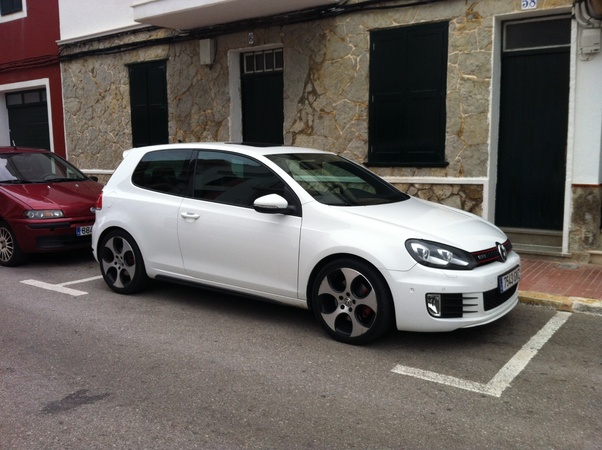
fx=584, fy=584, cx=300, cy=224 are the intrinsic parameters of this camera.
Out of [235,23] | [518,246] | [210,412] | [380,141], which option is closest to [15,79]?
[235,23]

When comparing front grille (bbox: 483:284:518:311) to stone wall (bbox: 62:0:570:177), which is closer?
front grille (bbox: 483:284:518:311)

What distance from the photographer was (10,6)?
50.5ft

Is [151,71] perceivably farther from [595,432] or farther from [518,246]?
[595,432]

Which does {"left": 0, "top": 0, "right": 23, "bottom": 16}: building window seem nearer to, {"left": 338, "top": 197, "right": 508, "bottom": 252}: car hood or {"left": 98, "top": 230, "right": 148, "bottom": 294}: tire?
{"left": 98, "top": 230, "right": 148, "bottom": 294}: tire

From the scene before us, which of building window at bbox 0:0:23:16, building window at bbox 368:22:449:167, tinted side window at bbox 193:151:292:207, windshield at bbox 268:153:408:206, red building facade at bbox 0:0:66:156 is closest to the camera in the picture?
windshield at bbox 268:153:408:206

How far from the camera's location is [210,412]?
3.72 metres

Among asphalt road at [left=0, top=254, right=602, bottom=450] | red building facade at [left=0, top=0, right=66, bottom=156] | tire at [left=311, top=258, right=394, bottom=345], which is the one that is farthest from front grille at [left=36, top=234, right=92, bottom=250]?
red building facade at [left=0, top=0, right=66, bottom=156]

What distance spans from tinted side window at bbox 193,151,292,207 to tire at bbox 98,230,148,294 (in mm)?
1075

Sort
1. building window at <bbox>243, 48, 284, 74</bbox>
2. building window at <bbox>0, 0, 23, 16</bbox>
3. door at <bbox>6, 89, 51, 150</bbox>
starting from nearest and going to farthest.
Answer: building window at <bbox>243, 48, 284, 74</bbox> < building window at <bbox>0, 0, 23, 16</bbox> < door at <bbox>6, 89, 51, 150</bbox>

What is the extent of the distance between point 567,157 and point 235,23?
6.39m

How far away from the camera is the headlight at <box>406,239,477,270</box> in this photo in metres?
4.56

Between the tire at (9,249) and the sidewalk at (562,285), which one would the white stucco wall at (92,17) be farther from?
the sidewalk at (562,285)

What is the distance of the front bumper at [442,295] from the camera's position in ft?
14.7

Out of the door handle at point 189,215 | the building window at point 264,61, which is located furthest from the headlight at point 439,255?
the building window at point 264,61
